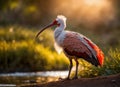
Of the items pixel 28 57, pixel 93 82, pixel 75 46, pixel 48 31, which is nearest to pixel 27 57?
pixel 28 57

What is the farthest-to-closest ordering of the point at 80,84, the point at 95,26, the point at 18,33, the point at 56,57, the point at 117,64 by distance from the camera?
the point at 95,26 < the point at 18,33 < the point at 56,57 < the point at 117,64 < the point at 80,84

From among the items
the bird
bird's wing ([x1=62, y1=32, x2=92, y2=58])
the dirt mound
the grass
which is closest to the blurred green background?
the grass

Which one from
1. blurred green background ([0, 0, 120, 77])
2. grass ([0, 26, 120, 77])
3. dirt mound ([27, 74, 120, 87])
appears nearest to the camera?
dirt mound ([27, 74, 120, 87])

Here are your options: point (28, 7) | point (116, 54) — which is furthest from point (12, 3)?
point (116, 54)

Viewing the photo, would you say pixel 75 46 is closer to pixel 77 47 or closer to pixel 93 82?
pixel 77 47

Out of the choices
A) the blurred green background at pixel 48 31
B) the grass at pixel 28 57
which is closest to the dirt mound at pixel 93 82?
the blurred green background at pixel 48 31

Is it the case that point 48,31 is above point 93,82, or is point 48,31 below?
above

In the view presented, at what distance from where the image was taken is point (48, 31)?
95.5ft

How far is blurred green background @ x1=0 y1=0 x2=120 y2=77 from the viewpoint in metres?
21.0

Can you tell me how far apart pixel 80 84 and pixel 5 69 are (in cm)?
891

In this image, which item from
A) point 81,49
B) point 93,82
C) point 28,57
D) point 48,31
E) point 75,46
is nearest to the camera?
point 93,82

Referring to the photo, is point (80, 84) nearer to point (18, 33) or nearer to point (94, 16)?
point (18, 33)

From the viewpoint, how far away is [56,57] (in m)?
22.9

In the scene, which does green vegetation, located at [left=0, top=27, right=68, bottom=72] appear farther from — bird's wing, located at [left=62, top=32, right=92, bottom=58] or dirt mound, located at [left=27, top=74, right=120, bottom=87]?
dirt mound, located at [left=27, top=74, right=120, bottom=87]
